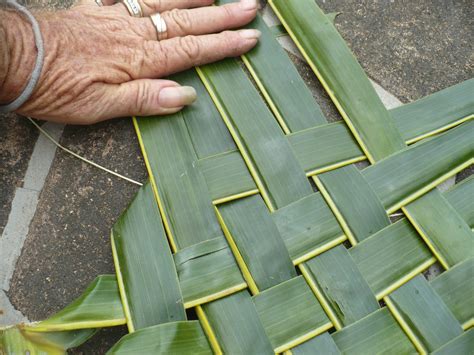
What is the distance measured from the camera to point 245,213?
948 mm

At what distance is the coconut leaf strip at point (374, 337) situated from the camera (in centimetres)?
88

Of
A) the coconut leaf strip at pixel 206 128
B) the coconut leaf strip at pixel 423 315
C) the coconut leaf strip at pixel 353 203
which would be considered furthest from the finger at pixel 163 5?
the coconut leaf strip at pixel 423 315

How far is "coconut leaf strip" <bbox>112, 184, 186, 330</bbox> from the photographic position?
34.4 inches

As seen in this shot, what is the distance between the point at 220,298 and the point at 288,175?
0.95 ft

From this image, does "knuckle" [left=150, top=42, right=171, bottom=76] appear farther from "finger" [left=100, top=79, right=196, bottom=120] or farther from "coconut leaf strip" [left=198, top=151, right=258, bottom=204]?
"coconut leaf strip" [left=198, top=151, right=258, bottom=204]

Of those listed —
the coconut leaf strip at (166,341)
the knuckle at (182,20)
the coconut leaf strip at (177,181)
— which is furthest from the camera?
the knuckle at (182,20)

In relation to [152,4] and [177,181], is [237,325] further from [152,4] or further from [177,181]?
[152,4]

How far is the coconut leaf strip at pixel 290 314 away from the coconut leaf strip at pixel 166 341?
12 cm

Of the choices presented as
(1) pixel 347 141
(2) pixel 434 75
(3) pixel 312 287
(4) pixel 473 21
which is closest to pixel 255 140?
(1) pixel 347 141

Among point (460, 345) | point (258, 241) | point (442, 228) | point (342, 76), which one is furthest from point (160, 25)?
point (460, 345)

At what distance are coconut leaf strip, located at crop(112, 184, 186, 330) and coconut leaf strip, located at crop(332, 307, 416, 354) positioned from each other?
311mm

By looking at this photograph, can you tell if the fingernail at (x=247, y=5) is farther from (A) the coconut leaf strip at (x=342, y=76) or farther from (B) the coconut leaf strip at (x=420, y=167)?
(B) the coconut leaf strip at (x=420, y=167)

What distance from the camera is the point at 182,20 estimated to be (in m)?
1.14

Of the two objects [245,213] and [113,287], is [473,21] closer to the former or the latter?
[245,213]
